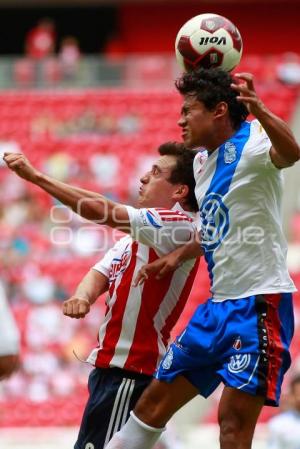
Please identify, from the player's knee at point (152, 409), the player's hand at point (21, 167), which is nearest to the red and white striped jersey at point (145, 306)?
the player's knee at point (152, 409)

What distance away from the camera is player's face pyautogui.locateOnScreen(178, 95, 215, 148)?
4719 millimetres

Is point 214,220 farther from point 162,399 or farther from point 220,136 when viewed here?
point 162,399

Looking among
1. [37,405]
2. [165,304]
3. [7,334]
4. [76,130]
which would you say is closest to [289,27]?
[76,130]

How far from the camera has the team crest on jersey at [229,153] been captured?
4652 millimetres

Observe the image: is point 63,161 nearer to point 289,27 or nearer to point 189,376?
point 289,27

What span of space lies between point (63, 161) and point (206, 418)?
3835 millimetres

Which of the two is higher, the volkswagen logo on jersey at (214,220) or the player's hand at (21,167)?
the player's hand at (21,167)

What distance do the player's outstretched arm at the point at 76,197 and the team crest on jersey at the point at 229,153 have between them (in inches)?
18.1

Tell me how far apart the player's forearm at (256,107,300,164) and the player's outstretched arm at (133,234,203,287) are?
682 mm

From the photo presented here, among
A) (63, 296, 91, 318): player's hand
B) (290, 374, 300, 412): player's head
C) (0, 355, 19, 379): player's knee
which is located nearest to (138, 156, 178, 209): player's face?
(63, 296, 91, 318): player's hand

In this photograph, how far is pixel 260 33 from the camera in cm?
1844

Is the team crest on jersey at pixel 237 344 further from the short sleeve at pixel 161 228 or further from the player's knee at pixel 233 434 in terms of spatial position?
the short sleeve at pixel 161 228

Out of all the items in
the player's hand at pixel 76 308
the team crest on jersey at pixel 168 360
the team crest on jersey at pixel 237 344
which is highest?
the player's hand at pixel 76 308

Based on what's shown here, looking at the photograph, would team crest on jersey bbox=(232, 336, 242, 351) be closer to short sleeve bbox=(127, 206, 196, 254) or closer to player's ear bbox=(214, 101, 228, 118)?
short sleeve bbox=(127, 206, 196, 254)
